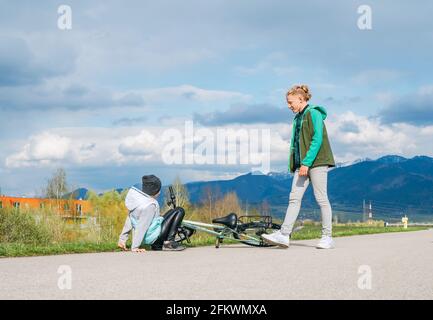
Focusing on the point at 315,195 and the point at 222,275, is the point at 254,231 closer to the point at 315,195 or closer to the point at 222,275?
the point at 315,195

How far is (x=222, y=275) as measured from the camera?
281 inches

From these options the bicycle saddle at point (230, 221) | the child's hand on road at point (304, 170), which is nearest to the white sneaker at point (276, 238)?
the bicycle saddle at point (230, 221)

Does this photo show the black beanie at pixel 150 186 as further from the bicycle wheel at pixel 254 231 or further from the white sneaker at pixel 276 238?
the white sneaker at pixel 276 238

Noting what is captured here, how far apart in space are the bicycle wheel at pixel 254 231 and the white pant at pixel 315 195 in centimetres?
49

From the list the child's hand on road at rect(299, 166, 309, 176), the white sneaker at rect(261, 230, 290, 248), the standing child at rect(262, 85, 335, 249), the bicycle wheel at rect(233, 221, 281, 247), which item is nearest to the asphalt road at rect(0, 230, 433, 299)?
the white sneaker at rect(261, 230, 290, 248)

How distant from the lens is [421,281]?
669 centimetres

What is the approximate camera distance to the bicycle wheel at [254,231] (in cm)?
1124

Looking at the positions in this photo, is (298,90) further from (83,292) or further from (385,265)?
(83,292)

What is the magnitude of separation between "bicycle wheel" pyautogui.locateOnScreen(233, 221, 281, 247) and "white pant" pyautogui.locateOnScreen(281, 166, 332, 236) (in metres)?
0.49

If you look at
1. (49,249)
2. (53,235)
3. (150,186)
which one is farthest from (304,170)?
(53,235)
